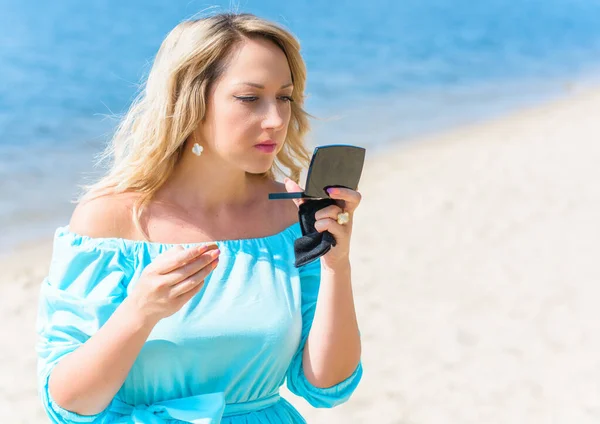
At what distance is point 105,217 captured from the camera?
2.70 metres

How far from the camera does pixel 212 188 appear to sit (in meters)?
2.92

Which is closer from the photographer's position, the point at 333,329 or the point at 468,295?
the point at 333,329

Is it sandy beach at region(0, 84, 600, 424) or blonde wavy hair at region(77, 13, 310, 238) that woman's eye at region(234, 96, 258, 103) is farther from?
sandy beach at region(0, 84, 600, 424)

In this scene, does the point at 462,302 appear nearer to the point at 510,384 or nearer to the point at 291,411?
the point at 510,384

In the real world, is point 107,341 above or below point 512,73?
below

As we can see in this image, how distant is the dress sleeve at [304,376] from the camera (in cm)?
286

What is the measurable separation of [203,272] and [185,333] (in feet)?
0.91

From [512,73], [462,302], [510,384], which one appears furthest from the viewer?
[512,73]

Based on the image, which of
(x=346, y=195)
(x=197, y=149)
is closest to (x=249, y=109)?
(x=197, y=149)

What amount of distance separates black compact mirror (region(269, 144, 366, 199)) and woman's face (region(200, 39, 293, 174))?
8.3 inches

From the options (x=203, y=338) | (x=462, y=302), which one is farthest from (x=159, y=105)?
(x=462, y=302)

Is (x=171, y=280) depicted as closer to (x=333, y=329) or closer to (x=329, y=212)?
(x=329, y=212)

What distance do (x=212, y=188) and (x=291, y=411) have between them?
75 centimetres

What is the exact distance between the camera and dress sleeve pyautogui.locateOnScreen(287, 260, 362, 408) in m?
2.86
